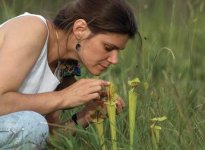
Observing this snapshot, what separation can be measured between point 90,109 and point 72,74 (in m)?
0.31

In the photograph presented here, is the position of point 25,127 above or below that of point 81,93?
below

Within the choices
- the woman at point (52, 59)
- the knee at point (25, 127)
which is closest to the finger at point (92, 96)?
the woman at point (52, 59)

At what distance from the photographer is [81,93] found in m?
3.62

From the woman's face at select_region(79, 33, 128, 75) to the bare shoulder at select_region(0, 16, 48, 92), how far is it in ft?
0.71

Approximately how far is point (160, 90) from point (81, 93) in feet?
3.29

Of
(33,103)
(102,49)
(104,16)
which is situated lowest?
(33,103)

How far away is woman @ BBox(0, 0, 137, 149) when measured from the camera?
11.8 feet

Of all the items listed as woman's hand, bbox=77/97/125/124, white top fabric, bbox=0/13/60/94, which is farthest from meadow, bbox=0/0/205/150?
white top fabric, bbox=0/13/60/94

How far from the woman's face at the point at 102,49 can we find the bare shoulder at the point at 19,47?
0.22 meters

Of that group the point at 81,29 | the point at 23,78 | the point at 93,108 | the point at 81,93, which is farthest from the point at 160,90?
the point at 23,78

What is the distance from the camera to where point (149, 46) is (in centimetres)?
528

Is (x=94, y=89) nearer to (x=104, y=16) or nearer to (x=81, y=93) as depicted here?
(x=81, y=93)

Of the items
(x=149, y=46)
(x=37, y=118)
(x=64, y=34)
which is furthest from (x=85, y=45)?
(x=149, y=46)

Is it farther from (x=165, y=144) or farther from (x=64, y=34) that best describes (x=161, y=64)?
(x=165, y=144)
